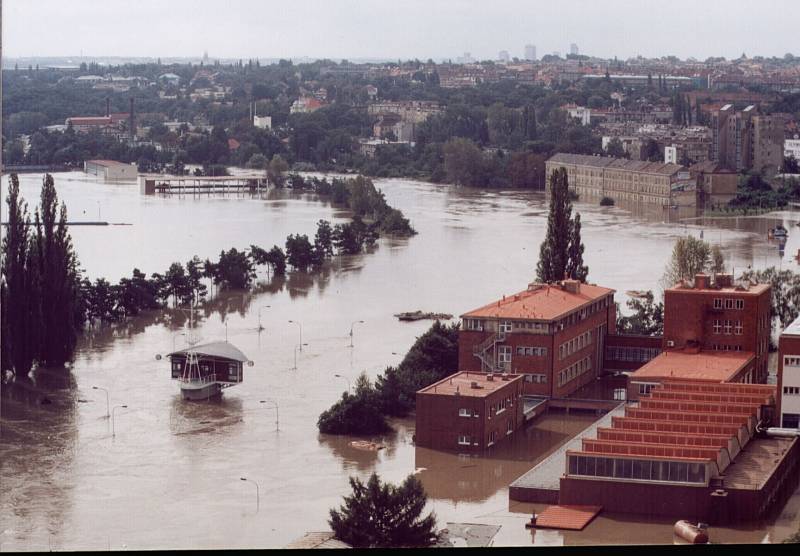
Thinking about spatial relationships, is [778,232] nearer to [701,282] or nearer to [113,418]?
[701,282]

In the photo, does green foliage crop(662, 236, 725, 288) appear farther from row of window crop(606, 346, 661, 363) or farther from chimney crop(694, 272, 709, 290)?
chimney crop(694, 272, 709, 290)

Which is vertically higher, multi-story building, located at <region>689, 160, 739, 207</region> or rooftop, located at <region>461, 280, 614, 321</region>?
rooftop, located at <region>461, 280, 614, 321</region>

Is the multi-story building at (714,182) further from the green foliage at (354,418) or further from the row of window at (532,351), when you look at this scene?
the green foliage at (354,418)

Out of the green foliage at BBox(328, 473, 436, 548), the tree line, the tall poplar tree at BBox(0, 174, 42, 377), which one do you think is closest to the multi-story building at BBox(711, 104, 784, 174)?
the tree line

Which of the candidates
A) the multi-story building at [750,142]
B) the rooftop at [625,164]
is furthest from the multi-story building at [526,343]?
the multi-story building at [750,142]

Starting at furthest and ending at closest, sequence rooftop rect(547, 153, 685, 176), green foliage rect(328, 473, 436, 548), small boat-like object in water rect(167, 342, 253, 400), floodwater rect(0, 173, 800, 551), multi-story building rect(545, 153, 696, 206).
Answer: rooftop rect(547, 153, 685, 176), multi-story building rect(545, 153, 696, 206), small boat-like object in water rect(167, 342, 253, 400), floodwater rect(0, 173, 800, 551), green foliage rect(328, 473, 436, 548)

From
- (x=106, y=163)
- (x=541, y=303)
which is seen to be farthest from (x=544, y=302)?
(x=106, y=163)
